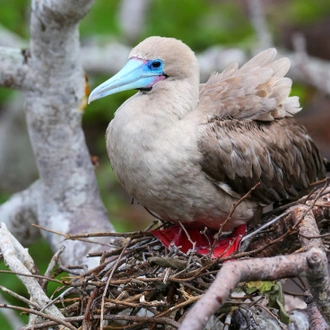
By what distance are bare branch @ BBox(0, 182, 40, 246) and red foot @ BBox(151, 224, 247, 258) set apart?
1679 mm

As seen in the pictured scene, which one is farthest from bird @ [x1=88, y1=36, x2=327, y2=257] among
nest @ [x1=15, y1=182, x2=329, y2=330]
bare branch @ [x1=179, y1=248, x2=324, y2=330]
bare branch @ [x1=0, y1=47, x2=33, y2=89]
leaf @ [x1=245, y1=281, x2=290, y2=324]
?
bare branch @ [x1=0, y1=47, x2=33, y2=89]

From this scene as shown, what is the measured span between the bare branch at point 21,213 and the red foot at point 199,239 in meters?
1.68

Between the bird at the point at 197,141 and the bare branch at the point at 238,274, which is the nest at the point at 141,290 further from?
the bare branch at the point at 238,274

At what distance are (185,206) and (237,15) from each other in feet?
30.7

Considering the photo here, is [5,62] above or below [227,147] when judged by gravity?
above

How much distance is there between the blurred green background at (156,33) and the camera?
936 cm

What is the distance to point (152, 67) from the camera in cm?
472

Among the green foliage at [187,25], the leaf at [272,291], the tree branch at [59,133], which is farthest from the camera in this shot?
the green foliage at [187,25]

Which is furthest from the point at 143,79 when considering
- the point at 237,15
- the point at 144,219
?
the point at 237,15

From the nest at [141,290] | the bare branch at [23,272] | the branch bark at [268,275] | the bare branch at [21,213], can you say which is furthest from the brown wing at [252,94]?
the bare branch at [21,213]

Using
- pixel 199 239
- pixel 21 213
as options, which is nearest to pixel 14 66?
pixel 21 213

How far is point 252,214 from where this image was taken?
4.95 meters

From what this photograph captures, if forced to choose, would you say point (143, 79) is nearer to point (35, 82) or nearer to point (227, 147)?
point (227, 147)

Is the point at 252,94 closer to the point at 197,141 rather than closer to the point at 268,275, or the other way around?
the point at 197,141
